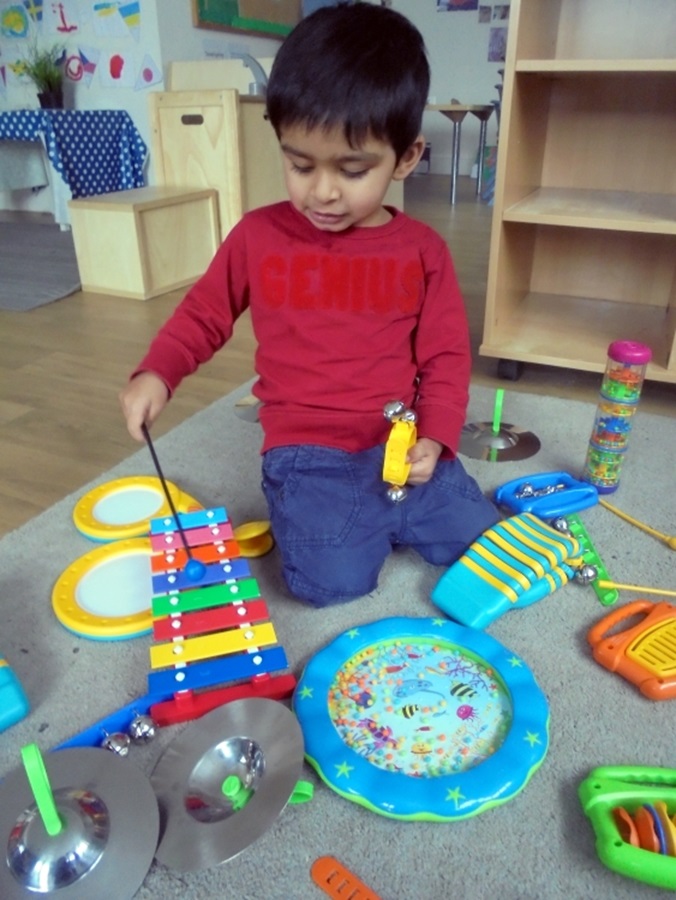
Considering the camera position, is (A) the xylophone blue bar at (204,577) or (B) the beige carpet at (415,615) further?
(A) the xylophone blue bar at (204,577)

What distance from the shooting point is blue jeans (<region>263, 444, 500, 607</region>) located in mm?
782

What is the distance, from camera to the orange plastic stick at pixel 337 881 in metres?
0.50

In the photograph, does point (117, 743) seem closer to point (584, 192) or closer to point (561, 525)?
point (561, 525)

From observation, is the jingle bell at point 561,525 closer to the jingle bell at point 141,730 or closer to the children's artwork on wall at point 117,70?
the jingle bell at point 141,730

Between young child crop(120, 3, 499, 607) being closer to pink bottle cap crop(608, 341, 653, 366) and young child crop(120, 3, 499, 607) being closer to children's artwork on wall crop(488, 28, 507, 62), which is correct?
pink bottle cap crop(608, 341, 653, 366)

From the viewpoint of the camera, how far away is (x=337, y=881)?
1.68 ft

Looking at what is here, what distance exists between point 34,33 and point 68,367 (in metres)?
2.10

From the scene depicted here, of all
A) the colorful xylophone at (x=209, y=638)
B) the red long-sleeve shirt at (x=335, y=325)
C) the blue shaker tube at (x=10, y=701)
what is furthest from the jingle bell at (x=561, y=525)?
the blue shaker tube at (x=10, y=701)

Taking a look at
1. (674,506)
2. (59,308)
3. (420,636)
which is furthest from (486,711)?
(59,308)

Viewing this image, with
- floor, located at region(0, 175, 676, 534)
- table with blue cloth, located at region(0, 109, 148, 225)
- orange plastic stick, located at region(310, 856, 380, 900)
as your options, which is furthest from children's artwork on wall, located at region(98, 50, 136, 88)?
orange plastic stick, located at region(310, 856, 380, 900)

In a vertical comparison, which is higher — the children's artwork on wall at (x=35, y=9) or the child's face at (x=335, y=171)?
the children's artwork on wall at (x=35, y=9)

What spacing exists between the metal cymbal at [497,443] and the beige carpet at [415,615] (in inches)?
0.9

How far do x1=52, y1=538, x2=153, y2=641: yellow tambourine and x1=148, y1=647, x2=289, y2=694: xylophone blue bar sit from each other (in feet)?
0.32

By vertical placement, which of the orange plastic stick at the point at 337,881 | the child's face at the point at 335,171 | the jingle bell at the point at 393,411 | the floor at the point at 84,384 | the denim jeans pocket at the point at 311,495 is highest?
the child's face at the point at 335,171
